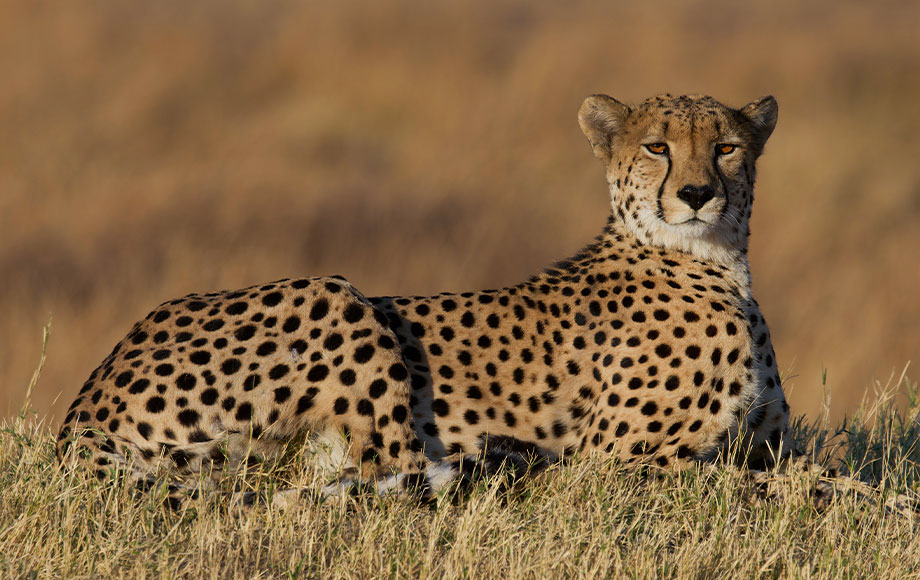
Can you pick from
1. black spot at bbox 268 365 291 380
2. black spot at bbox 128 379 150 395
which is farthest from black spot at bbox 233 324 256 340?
black spot at bbox 128 379 150 395

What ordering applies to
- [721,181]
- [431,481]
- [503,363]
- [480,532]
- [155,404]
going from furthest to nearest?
[721,181] < [503,363] < [155,404] < [431,481] < [480,532]

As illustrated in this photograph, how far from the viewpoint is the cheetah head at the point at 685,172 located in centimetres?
428

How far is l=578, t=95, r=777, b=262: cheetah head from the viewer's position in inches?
168

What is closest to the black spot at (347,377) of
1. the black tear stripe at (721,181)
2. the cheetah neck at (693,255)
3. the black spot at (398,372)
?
the black spot at (398,372)

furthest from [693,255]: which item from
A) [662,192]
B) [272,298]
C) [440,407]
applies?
[272,298]

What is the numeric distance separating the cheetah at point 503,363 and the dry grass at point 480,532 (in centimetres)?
16

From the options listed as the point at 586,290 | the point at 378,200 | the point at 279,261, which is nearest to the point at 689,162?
the point at 586,290

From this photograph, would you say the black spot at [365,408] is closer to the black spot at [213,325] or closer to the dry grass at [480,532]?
the dry grass at [480,532]

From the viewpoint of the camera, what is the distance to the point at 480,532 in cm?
337

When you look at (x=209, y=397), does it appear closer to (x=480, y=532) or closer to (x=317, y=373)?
(x=317, y=373)

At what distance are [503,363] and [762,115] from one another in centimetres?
134

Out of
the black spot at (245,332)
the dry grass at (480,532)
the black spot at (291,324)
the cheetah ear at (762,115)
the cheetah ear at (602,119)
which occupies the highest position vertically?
the cheetah ear at (762,115)

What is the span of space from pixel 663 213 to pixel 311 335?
3.89 ft

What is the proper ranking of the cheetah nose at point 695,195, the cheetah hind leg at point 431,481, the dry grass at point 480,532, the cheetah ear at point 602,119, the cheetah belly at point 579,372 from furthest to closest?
the cheetah ear at point 602,119, the cheetah nose at point 695,195, the cheetah belly at point 579,372, the cheetah hind leg at point 431,481, the dry grass at point 480,532
